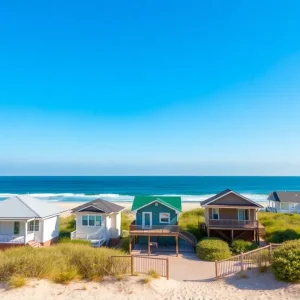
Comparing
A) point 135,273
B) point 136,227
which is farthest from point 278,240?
point 135,273

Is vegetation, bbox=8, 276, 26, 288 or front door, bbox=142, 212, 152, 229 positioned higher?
front door, bbox=142, 212, 152, 229

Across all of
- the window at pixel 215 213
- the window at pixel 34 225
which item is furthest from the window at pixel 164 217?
the window at pixel 34 225

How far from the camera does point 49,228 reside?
27.1 metres


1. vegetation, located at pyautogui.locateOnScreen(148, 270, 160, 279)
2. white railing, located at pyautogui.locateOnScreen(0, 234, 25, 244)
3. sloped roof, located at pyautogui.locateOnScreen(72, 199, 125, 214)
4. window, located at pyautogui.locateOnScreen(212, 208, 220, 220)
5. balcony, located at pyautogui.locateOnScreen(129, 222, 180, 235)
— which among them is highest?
sloped roof, located at pyautogui.locateOnScreen(72, 199, 125, 214)

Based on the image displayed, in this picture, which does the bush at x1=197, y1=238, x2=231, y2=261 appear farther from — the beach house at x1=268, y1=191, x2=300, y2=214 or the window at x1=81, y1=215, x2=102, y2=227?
the beach house at x1=268, y1=191, x2=300, y2=214

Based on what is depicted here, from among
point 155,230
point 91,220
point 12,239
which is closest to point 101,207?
point 91,220

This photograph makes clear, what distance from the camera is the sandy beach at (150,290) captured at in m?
14.0

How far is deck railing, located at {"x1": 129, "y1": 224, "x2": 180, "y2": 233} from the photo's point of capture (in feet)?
84.7

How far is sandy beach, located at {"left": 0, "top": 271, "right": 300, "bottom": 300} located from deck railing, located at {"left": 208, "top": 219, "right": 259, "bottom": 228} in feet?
37.5

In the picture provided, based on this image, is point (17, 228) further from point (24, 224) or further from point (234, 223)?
point (234, 223)

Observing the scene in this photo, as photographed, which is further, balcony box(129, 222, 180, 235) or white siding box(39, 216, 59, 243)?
white siding box(39, 216, 59, 243)

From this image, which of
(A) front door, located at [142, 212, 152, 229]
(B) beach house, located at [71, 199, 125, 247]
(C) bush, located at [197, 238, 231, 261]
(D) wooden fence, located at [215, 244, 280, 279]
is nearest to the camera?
(D) wooden fence, located at [215, 244, 280, 279]

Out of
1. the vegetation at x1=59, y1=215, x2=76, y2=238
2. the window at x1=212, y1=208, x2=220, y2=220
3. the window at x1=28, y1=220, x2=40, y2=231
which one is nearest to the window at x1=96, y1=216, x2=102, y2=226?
the vegetation at x1=59, y1=215, x2=76, y2=238

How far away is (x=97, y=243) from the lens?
26469 millimetres
